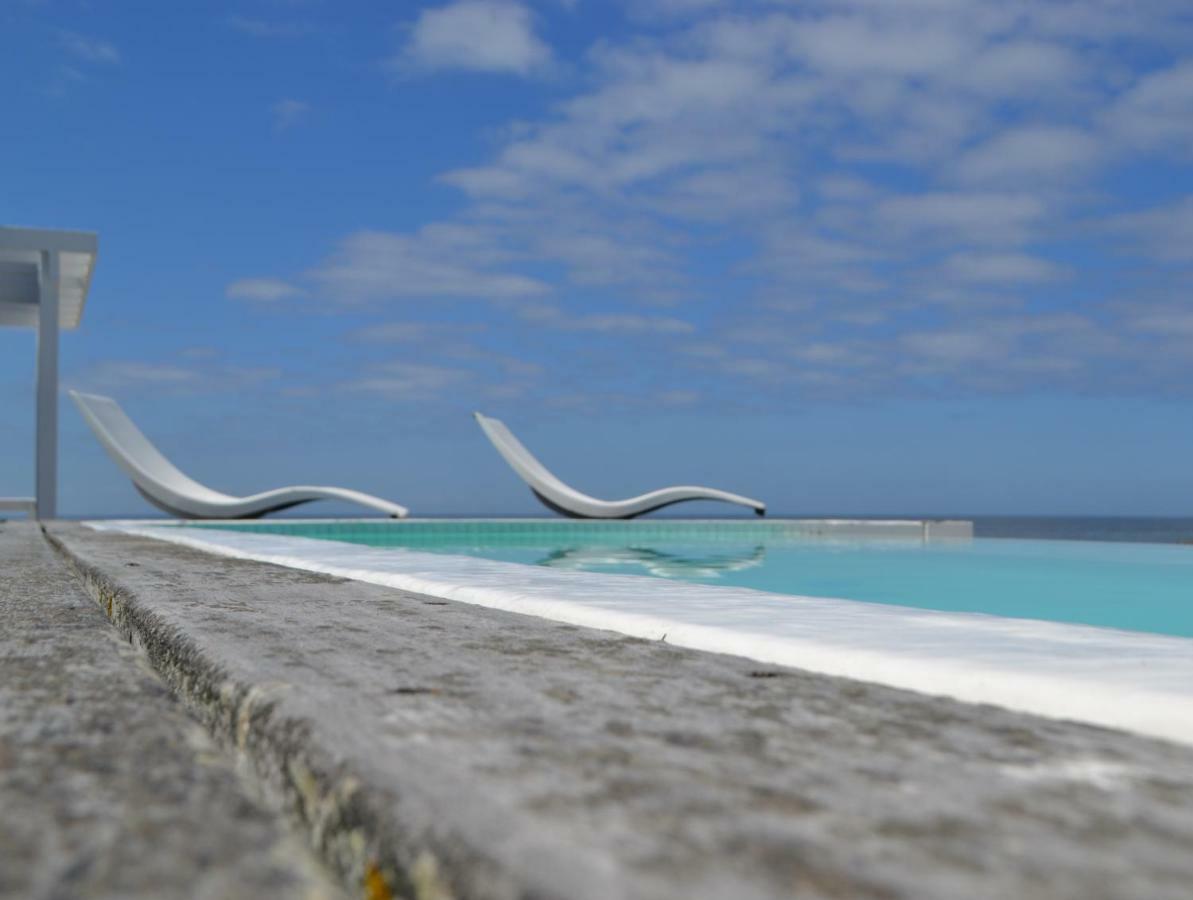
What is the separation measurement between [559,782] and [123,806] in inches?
12.3

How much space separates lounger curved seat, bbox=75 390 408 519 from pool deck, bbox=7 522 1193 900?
55.9ft

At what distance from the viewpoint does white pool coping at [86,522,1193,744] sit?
109cm

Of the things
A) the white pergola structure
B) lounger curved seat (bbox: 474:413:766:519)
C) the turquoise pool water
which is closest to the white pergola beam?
the white pergola structure

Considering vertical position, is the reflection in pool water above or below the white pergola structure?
below

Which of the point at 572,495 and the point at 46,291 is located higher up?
the point at 46,291

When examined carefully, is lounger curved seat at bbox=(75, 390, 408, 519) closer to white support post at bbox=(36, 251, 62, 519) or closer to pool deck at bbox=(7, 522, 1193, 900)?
white support post at bbox=(36, 251, 62, 519)

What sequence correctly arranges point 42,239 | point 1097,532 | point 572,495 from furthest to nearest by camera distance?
point 1097,532, point 572,495, point 42,239

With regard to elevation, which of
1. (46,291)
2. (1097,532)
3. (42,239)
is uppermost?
(42,239)

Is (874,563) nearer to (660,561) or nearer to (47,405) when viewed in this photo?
(660,561)

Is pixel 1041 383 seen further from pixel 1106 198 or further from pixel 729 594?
pixel 729 594

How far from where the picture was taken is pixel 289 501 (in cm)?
1861

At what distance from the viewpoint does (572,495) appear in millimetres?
22141

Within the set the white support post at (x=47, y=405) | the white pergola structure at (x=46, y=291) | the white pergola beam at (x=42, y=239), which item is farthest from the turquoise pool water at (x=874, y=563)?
the white pergola beam at (x=42, y=239)

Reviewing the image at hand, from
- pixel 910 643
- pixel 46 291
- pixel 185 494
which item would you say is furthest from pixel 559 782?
pixel 185 494
